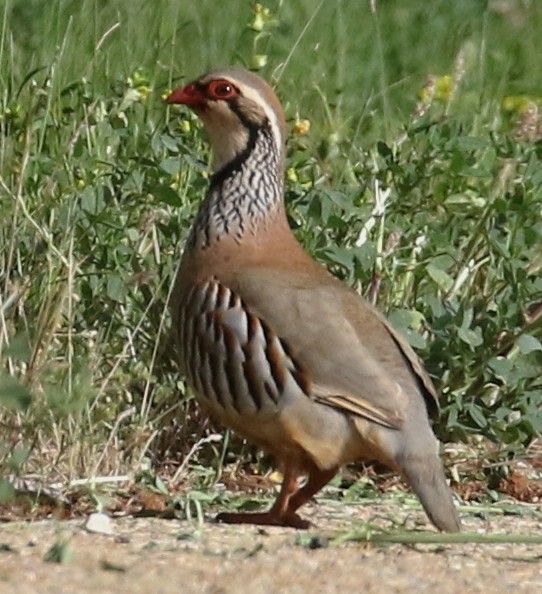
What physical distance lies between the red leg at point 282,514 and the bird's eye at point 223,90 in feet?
4.27

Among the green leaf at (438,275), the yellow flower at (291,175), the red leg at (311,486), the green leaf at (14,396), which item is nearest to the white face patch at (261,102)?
the yellow flower at (291,175)

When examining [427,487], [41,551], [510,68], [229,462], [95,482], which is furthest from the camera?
[510,68]

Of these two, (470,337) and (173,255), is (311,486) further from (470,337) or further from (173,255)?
(173,255)

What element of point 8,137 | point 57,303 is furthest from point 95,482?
point 8,137

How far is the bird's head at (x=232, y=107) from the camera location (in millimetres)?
6246

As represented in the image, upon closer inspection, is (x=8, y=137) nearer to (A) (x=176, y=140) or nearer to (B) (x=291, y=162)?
(A) (x=176, y=140)

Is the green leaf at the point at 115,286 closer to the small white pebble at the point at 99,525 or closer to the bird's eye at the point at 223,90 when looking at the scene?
the bird's eye at the point at 223,90

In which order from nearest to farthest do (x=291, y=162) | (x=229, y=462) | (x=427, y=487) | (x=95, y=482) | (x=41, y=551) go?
1. (x=41, y=551)
2. (x=427, y=487)
3. (x=95, y=482)
4. (x=229, y=462)
5. (x=291, y=162)

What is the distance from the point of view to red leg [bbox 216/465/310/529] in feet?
18.2

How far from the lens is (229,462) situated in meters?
6.45

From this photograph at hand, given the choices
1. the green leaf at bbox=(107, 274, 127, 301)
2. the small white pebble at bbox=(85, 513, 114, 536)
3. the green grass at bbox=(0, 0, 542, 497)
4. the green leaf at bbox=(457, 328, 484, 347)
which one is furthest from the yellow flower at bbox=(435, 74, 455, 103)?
the small white pebble at bbox=(85, 513, 114, 536)

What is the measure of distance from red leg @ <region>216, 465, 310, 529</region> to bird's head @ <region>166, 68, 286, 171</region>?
3.83ft

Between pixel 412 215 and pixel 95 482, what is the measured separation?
1.64m

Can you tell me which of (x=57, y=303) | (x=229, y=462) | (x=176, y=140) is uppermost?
(x=176, y=140)
